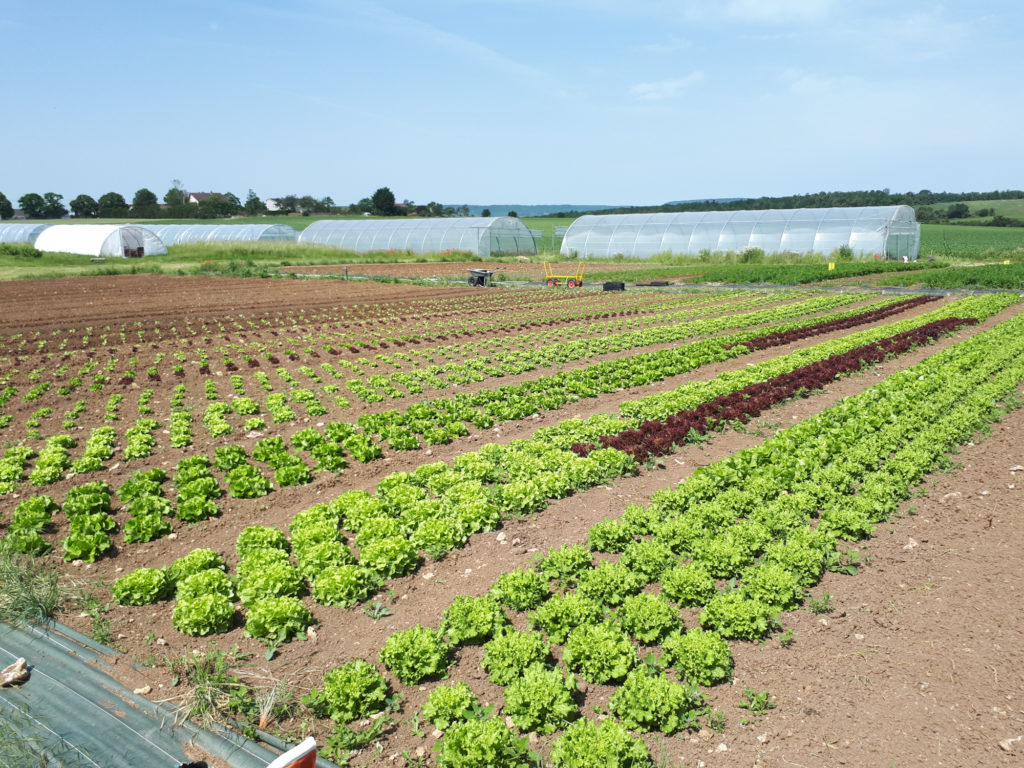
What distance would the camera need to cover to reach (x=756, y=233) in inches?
2320

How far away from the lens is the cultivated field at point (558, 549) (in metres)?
5.07

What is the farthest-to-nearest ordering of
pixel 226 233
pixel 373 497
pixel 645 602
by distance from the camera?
pixel 226 233, pixel 373 497, pixel 645 602

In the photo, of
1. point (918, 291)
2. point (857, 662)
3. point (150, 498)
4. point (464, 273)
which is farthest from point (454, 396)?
point (464, 273)

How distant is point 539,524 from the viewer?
838 centimetres

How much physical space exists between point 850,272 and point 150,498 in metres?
46.3

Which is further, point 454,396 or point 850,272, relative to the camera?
point 850,272

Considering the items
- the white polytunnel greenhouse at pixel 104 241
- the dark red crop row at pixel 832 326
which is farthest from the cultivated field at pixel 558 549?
the white polytunnel greenhouse at pixel 104 241

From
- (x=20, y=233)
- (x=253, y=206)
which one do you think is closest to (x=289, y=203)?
(x=253, y=206)

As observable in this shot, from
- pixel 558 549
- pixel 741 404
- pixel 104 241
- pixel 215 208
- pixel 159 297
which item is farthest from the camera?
pixel 215 208

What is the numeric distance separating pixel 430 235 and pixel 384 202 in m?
85.9

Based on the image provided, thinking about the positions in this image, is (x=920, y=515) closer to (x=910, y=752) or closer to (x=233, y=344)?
(x=910, y=752)

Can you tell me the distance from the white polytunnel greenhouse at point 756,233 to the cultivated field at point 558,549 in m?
42.2

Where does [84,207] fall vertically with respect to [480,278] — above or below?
above

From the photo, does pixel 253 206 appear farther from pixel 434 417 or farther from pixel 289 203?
pixel 434 417
